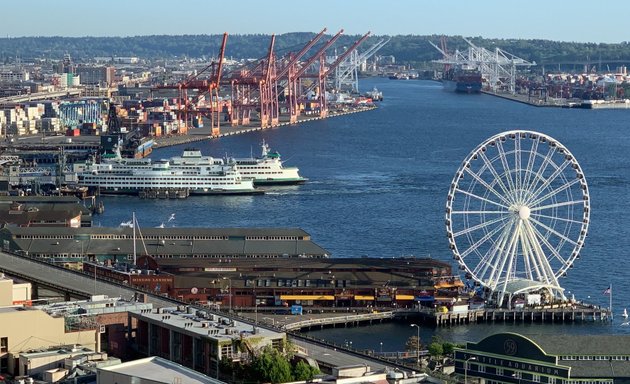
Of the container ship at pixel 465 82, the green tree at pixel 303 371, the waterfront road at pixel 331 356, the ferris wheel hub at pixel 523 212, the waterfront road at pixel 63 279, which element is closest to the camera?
the green tree at pixel 303 371

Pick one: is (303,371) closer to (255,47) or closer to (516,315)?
(516,315)

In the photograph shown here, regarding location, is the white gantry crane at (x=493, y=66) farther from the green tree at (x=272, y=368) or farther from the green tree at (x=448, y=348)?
the green tree at (x=272, y=368)

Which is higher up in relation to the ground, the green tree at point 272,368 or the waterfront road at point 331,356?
A: the green tree at point 272,368

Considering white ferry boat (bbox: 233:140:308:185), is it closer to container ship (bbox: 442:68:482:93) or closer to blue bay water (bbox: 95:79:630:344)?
blue bay water (bbox: 95:79:630:344)

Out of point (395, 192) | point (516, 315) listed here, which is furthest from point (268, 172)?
point (516, 315)

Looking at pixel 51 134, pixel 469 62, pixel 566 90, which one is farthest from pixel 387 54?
pixel 51 134

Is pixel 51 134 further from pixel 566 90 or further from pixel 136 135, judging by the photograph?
pixel 566 90

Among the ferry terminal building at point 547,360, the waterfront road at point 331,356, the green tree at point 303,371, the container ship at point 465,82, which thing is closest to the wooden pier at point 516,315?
the waterfront road at point 331,356
